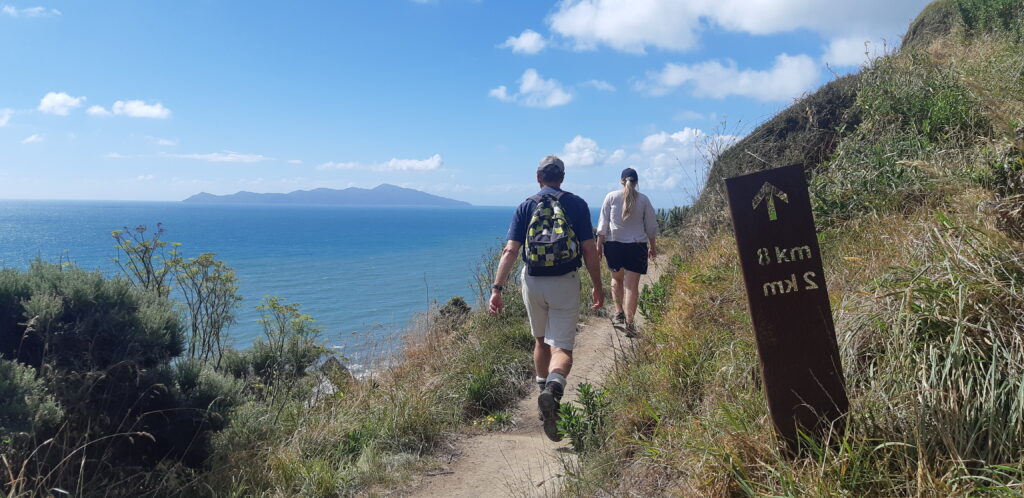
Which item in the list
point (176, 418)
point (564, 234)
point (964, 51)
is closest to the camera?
point (176, 418)

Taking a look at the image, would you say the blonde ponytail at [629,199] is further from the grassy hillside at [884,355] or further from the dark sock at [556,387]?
the dark sock at [556,387]

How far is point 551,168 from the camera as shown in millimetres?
4945

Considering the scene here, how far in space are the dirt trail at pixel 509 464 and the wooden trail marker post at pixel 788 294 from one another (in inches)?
58.2

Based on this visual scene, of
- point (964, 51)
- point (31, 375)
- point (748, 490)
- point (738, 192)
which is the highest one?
point (964, 51)

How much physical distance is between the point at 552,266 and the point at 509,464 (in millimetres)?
1474

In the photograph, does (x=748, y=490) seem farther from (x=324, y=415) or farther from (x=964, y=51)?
(x=964, y=51)

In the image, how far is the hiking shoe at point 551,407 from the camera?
4.42 meters

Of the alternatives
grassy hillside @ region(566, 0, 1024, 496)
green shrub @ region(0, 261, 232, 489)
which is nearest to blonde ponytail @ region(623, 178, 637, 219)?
grassy hillside @ region(566, 0, 1024, 496)

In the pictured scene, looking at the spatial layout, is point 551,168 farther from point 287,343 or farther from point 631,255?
point 287,343

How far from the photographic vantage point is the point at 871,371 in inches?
111

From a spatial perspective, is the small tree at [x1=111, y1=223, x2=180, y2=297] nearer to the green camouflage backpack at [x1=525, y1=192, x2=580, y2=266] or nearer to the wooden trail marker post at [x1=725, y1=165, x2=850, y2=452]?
the green camouflage backpack at [x1=525, y1=192, x2=580, y2=266]

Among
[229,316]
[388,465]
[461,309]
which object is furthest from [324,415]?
[461,309]

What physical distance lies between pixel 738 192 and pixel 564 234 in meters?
2.12

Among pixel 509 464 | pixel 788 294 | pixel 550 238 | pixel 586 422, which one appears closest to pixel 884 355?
pixel 788 294
